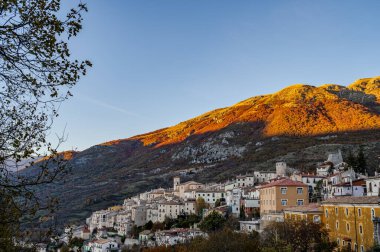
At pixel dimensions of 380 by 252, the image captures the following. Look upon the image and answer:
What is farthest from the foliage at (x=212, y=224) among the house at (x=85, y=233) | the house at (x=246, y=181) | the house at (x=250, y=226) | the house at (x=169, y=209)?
the house at (x=85, y=233)

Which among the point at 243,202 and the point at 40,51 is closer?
the point at 40,51

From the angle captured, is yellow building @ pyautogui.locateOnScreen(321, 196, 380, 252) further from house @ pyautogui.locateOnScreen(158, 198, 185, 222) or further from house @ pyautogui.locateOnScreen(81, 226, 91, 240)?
house @ pyautogui.locateOnScreen(81, 226, 91, 240)

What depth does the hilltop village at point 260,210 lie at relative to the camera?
39.5 m

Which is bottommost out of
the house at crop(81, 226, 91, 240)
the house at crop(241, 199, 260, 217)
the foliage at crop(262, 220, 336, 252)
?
the house at crop(81, 226, 91, 240)

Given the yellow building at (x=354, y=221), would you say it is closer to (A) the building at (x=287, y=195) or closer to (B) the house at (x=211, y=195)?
(A) the building at (x=287, y=195)

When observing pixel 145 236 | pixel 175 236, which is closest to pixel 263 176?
pixel 145 236

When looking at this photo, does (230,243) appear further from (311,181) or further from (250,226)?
(311,181)

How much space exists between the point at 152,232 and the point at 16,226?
7817 cm

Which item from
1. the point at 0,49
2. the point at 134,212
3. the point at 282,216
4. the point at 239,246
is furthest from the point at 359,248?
the point at 134,212

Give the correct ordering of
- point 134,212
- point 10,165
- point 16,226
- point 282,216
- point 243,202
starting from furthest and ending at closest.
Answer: point 134,212 < point 243,202 < point 282,216 < point 16,226 < point 10,165

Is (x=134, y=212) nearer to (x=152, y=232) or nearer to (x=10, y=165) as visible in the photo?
(x=152, y=232)

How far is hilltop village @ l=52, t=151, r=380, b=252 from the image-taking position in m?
39.5

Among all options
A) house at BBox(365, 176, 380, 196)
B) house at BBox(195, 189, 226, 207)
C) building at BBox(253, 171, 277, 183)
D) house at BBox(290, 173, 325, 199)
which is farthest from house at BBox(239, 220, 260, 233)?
building at BBox(253, 171, 277, 183)

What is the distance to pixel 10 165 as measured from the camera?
892 centimetres
